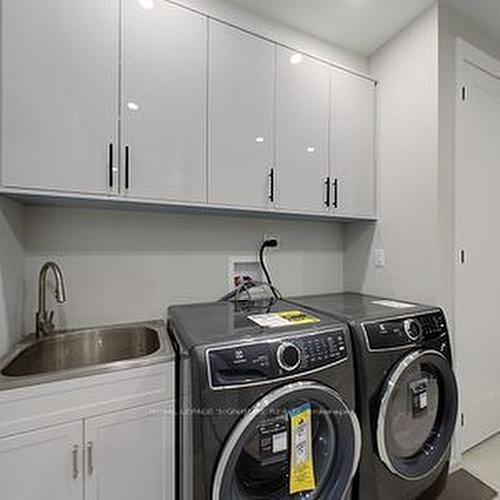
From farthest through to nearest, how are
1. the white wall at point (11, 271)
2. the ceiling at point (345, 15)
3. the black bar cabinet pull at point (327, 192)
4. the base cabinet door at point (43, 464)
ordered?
1. the black bar cabinet pull at point (327, 192)
2. the ceiling at point (345, 15)
3. the white wall at point (11, 271)
4. the base cabinet door at point (43, 464)

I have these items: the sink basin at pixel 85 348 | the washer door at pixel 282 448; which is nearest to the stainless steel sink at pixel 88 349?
the sink basin at pixel 85 348

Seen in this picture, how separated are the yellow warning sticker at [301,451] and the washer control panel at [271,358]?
19 centimetres

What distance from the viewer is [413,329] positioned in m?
1.48

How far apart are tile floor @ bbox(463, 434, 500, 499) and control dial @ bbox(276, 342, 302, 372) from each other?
1534 millimetres

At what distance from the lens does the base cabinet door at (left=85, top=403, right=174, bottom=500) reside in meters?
1.08

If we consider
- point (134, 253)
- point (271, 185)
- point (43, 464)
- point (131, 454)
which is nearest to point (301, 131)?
point (271, 185)

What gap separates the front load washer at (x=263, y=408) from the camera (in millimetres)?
989

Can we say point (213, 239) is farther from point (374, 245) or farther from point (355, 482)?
point (355, 482)

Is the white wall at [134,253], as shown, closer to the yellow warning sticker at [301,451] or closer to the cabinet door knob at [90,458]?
the cabinet door knob at [90,458]

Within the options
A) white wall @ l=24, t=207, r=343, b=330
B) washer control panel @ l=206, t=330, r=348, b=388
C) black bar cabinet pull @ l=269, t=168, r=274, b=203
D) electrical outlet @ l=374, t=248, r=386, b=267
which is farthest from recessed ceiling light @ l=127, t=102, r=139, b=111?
electrical outlet @ l=374, t=248, r=386, b=267

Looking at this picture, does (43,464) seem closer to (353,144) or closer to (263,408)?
(263,408)

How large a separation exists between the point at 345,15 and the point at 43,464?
2.54 metres

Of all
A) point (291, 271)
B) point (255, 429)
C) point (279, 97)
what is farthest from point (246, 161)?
point (255, 429)

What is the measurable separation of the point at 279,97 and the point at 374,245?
1160 millimetres
